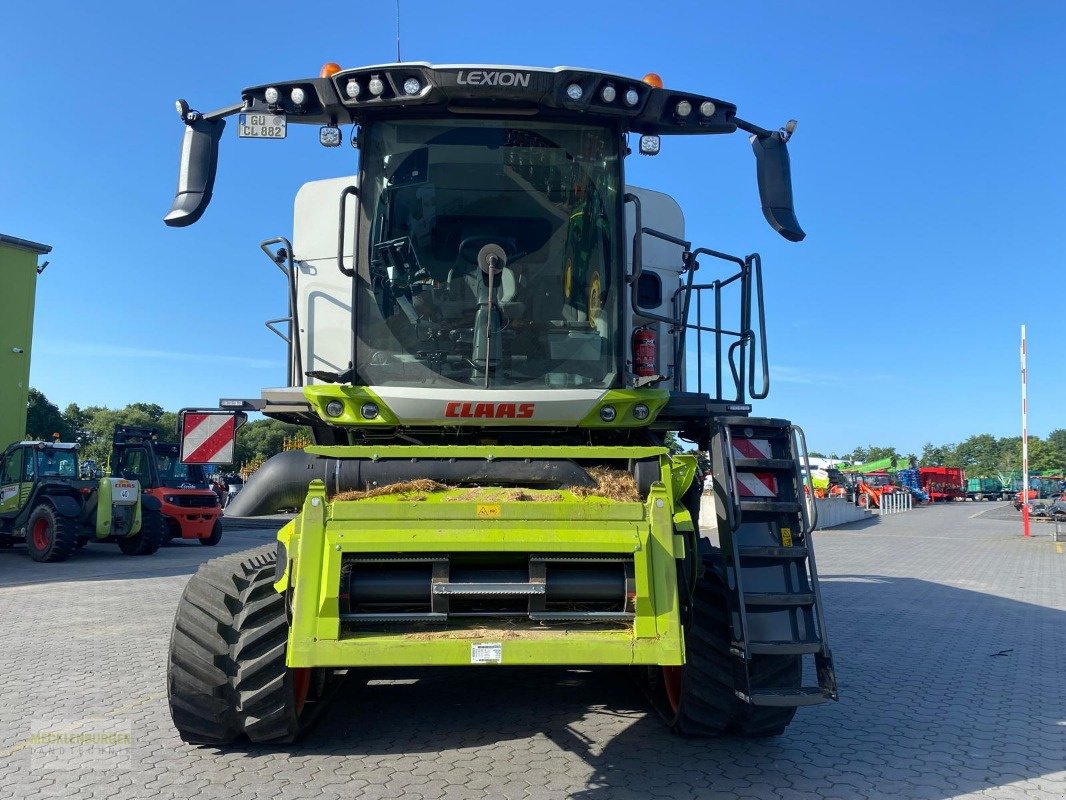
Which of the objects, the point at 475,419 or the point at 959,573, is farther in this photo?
the point at 959,573

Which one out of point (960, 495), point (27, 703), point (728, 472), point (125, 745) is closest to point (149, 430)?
point (27, 703)

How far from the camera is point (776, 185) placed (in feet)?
15.9

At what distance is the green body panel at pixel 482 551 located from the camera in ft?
12.2

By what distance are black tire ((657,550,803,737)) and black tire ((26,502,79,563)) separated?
14.1 metres

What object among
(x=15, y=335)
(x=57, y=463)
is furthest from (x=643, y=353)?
(x=15, y=335)

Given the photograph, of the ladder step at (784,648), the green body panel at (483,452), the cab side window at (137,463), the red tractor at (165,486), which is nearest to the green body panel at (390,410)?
the green body panel at (483,452)

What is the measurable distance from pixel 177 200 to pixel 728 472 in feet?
10.3

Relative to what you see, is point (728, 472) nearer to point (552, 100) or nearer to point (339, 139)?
point (552, 100)

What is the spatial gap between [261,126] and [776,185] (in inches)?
111

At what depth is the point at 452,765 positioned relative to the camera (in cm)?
443

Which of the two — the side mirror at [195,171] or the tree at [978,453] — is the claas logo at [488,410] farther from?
the tree at [978,453]

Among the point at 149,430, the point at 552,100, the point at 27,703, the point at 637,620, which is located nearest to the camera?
the point at 637,620

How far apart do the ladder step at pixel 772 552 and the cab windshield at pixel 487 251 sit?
1.15 meters

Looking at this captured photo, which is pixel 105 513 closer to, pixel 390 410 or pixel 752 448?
pixel 390 410
